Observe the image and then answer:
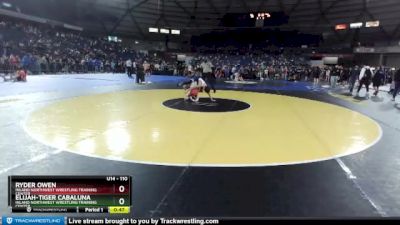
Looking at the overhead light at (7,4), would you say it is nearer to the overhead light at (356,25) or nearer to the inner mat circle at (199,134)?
the inner mat circle at (199,134)

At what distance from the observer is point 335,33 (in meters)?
46.8

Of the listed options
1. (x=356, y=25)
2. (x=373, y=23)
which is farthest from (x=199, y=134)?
(x=356, y=25)

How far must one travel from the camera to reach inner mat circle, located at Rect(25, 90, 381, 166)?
527cm

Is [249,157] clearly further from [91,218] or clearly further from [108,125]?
[108,125]

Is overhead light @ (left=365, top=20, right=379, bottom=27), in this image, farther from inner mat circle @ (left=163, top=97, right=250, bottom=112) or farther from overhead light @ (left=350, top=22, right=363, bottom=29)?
inner mat circle @ (left=163, top=97, right=250, bottom=112)

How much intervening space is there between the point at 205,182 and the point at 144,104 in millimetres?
7030

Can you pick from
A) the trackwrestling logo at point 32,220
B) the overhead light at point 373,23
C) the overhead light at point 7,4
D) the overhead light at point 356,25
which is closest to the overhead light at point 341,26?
the overhead light at point 356,25

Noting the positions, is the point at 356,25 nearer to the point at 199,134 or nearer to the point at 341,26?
the point at 341,26
